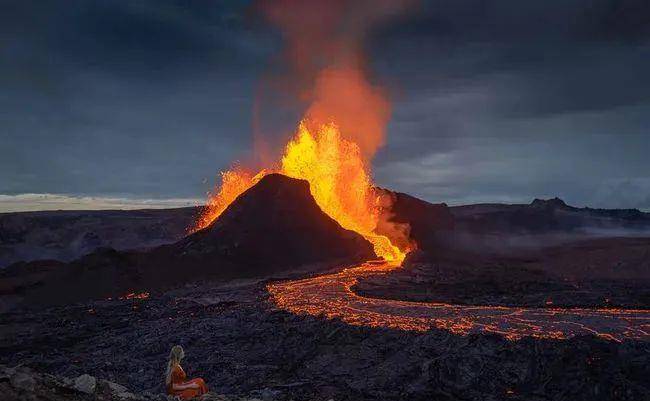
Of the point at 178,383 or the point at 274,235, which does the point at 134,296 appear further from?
the point at 178,383

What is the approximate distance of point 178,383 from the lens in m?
13.1

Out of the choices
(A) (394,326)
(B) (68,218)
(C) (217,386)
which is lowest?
(C) (217,386)

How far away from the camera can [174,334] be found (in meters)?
26.7

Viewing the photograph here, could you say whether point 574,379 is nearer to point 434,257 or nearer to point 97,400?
point 97,400

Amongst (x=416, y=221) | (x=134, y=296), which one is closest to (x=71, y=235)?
(x=416, y=221)

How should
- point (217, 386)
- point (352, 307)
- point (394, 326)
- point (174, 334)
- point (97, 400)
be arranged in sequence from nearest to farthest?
point (97, 400), point (217, 386), point (394, 326), point (174, 334), point (352, 307)

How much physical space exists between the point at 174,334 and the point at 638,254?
4554 centimetres

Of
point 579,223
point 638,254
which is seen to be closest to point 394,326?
point 638,254

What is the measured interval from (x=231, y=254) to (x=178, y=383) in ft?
117

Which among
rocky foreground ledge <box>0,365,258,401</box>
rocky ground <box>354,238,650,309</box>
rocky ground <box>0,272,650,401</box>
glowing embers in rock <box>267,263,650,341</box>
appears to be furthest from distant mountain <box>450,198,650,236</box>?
rocky foreground ledge <box>0,365,258,401</box>

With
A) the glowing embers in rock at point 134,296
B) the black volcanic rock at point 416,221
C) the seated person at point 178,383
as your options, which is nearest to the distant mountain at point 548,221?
the black volcanic rock at point 416,221

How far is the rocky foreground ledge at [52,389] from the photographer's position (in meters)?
9.25

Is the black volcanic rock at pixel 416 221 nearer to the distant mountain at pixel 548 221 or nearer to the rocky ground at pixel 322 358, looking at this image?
the rocky ground at pixel 322 358

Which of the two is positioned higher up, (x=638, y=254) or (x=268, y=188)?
(x=268, y=188)
